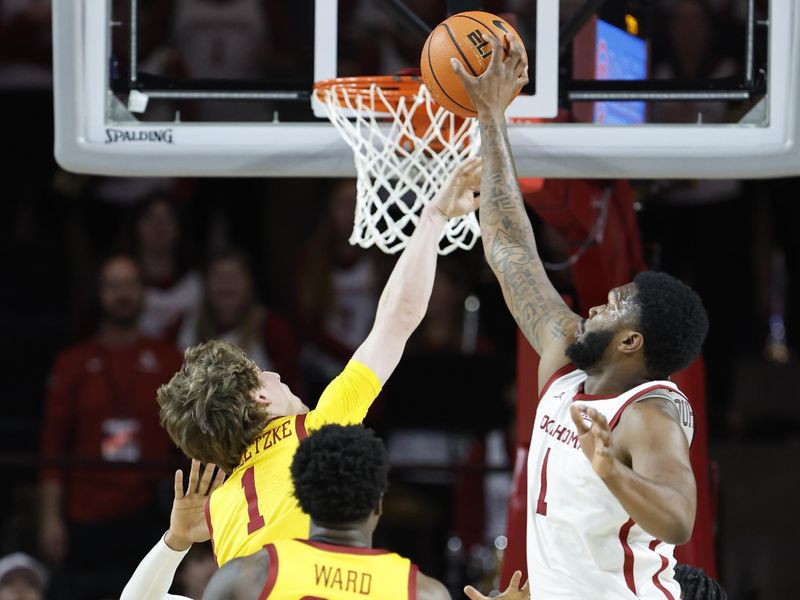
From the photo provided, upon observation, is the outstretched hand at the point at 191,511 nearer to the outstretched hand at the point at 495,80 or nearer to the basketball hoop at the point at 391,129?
the basketball hoop at the point at 391,129

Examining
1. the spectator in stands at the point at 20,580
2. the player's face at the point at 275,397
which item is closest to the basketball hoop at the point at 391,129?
the player's face at the point at 275,397

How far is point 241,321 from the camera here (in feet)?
25.2

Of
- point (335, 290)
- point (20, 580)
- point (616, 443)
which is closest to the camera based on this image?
point (616, 443)

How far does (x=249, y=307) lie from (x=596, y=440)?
4755 mm

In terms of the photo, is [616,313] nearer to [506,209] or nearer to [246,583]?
[506,209]

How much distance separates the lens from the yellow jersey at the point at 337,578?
3066 mm

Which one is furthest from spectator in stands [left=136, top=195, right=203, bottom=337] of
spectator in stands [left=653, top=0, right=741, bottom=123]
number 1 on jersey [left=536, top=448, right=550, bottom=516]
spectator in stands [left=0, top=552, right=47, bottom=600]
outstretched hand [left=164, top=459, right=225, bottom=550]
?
number 1 on jersey [left=536, top=448, right=550, bottom=516]

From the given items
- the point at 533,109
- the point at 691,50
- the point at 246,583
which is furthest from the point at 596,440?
the point at 691,50

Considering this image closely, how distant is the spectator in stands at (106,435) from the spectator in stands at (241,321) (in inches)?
12.6

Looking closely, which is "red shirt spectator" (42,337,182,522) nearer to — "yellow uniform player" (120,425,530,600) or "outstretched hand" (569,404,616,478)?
"yellow uniform player" (120,425,530,600)

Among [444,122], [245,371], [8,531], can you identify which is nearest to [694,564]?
[444,122]

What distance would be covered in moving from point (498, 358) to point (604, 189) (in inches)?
101

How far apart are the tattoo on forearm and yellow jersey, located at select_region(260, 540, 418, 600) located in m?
1.01

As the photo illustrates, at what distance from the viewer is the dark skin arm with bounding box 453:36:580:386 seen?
12.8ft
